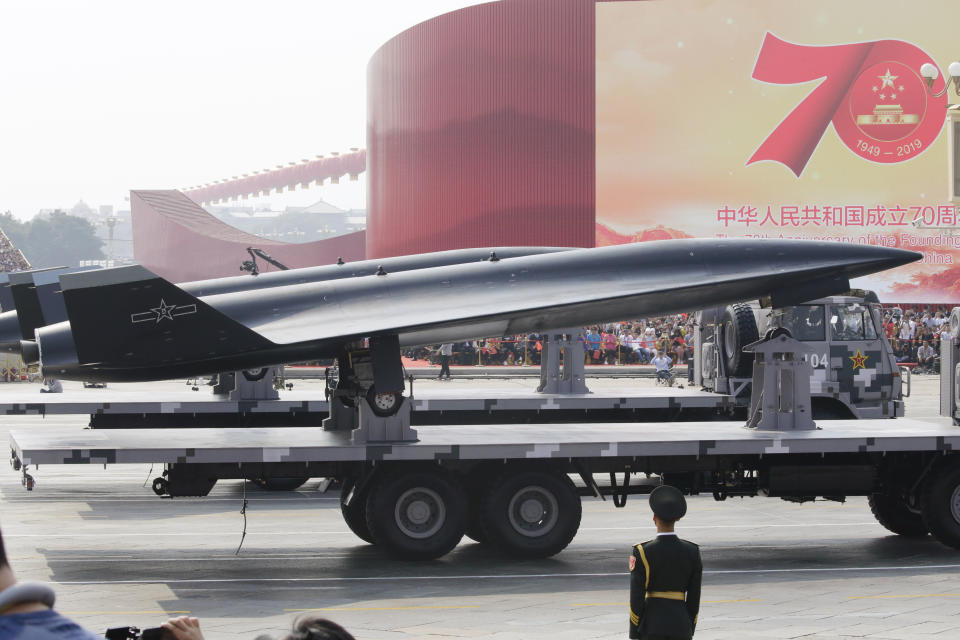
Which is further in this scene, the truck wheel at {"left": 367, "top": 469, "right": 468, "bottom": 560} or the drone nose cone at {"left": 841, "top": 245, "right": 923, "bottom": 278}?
the drone nose cone at {"left": 841, "top": 245, "right": 923, "bottom": 278}

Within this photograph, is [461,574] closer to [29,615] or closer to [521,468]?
[521,468]

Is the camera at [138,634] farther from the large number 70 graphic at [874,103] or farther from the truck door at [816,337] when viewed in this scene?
the large number 70 graphic at [874,103]

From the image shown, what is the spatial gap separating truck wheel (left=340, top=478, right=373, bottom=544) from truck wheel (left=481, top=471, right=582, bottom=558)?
1326 millimetres

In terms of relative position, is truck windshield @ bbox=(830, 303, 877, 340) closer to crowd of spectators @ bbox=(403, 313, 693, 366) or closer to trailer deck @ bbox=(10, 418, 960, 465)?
trailer deck @ bbox=(10, 418, 960, 465)

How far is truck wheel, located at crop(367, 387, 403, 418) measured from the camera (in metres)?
12.0

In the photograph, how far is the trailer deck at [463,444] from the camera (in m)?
11.0

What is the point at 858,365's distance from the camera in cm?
1750

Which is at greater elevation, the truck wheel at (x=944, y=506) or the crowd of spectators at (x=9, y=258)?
the crowd of spectators at (x=9, y=258)

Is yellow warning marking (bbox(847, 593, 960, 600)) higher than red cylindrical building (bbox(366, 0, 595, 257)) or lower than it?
lower

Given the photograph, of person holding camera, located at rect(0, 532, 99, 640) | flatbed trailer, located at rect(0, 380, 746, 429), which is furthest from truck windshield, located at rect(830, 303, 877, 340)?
person holding camera, located at rect(0, 532, 99, 640)

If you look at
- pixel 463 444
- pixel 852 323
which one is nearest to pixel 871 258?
pixel 852 323

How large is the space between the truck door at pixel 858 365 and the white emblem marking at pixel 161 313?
32.4 ft

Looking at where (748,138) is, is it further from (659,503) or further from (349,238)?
(659,503)

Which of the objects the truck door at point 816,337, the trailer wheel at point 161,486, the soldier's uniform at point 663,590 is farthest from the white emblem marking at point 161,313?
the truck door at point 816,337
